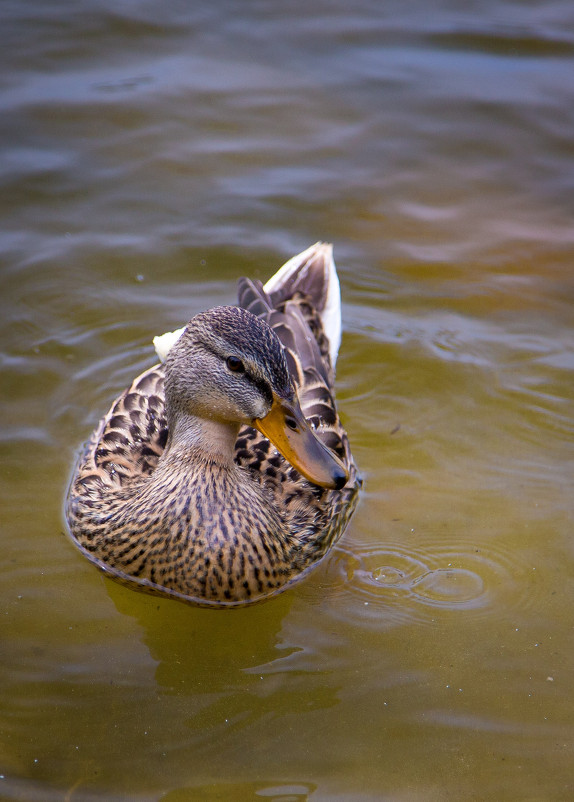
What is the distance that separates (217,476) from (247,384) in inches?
20.7

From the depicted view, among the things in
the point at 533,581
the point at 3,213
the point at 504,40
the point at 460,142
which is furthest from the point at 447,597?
the point at 504,40

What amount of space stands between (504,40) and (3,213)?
5.50m

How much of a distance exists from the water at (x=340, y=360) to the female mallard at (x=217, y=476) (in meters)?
0.17

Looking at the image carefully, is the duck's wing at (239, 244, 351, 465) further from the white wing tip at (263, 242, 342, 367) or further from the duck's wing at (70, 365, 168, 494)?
the duck's wing at (70, 365, 168, 494)

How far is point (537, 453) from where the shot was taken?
5445 mm

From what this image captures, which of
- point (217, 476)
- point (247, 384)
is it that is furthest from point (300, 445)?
point (217, 476)

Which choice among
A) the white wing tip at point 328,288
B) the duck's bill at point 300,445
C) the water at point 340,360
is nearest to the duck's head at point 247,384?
Result: the duck's bill at point 300,445

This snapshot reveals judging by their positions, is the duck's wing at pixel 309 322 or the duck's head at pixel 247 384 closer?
the duck's head at pixel 247 384

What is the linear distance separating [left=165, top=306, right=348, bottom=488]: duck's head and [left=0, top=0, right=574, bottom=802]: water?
794 mm

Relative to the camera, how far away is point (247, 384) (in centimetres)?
405

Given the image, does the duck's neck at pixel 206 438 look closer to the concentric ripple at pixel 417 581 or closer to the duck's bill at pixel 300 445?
the duck's bill at pixel 300 445

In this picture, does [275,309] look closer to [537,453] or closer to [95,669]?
[537,453]

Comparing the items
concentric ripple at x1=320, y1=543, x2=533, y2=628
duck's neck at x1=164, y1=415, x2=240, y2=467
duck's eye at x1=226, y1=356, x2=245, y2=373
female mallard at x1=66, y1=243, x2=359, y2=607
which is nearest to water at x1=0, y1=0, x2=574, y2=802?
concentric ripple at x1=320, y1=543, x2=533, y2=628

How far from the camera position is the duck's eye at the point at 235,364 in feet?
13.2
